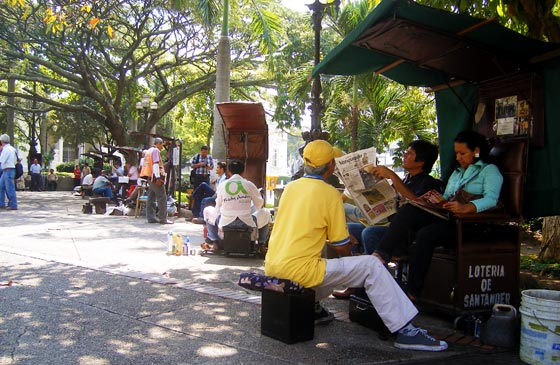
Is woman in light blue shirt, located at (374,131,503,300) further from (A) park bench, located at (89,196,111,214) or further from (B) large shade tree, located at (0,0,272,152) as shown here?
(B) large shade tree, located at (0,0,272,152)

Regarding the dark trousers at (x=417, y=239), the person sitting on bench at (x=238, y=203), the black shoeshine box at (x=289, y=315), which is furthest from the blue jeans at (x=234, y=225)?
the black shoeshine box at (x=289, y=315)

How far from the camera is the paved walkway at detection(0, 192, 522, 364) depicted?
3709 millimetres

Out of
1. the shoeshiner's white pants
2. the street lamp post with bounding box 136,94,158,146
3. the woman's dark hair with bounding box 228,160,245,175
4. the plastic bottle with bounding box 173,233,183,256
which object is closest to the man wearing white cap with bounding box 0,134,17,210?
the plastic bottle with bounding box 173,233,183,256

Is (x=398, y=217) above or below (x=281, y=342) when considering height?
above

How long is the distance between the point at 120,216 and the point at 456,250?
446 inches

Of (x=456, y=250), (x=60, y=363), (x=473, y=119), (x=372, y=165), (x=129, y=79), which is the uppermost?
(x=129, y=79)

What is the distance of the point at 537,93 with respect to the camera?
200 inches

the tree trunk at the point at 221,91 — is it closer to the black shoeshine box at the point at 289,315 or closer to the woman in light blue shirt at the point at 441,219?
the woman in light blue shirt at the point at 441,219

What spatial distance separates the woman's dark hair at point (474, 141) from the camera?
4.96 m

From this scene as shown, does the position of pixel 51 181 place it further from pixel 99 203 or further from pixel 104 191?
pixel 99 203

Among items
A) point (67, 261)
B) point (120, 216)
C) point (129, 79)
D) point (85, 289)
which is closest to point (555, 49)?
point (85, 289)

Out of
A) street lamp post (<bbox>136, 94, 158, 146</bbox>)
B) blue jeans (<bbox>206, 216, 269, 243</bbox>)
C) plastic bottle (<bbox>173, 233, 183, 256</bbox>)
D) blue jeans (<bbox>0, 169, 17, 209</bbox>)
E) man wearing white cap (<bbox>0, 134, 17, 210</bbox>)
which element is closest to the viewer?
blue jeans (<bbox>206, 216, 269, 243</bbox>)

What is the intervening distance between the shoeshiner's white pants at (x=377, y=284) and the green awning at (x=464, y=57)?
6.74ft

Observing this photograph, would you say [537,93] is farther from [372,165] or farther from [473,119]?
[372,165]
